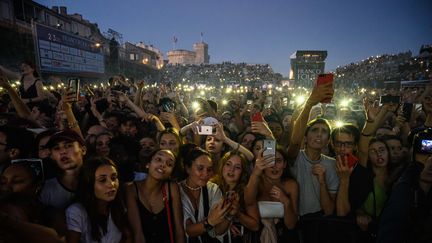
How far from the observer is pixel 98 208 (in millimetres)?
2762

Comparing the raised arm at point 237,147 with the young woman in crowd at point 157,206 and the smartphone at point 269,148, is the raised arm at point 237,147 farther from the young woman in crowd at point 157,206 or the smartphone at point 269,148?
the young woman in crowd at point 157,206

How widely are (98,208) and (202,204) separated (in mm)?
1095

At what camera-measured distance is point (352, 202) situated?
3312 mm

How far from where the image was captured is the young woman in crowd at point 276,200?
10.7 ft

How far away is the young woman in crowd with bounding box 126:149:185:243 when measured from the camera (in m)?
2.97

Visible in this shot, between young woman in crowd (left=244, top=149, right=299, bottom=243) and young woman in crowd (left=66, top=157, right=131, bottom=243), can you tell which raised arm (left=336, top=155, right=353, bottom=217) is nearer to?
young woman in crowd (left=244, top=149, right=299, bottom=243)

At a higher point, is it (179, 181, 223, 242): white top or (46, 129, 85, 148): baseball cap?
(46, 129, 85, 148): baseball cap

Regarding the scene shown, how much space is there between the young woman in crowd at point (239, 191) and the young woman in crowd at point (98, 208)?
1171mm

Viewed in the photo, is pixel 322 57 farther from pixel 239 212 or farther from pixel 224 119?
pixel 239 212

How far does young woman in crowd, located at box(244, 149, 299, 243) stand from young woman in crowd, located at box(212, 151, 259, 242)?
0.39 ft

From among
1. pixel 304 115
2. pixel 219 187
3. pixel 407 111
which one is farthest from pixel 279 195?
pixel 407 111

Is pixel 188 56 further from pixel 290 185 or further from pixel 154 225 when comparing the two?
pixel 154 225

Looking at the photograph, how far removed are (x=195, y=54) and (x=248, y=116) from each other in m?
196

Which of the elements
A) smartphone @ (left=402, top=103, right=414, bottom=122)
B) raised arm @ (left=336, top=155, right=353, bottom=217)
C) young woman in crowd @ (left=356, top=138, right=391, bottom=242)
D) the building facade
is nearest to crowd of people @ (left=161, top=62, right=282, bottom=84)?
the building facade
